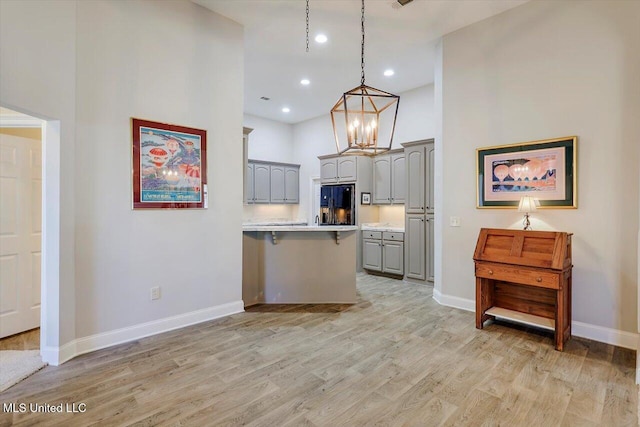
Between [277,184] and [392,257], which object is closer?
[392,257]

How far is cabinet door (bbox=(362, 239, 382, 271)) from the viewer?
5879 millimetres

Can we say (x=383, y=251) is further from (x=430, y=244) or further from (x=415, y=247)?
(x=430, y=244)

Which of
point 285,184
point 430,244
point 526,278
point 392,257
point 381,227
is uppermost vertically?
point 285,184

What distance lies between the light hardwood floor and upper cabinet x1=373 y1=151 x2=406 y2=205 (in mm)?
2896

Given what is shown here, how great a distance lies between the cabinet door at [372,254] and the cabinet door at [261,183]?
2.67 meters

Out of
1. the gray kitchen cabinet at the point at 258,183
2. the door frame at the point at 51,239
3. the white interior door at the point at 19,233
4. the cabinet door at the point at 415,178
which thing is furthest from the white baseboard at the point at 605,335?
the gray kitchen cabinet at the point at 258,183

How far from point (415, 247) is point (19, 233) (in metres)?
5.07

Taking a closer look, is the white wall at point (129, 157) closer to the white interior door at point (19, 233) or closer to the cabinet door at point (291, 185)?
the white interior door at point (19, 233)

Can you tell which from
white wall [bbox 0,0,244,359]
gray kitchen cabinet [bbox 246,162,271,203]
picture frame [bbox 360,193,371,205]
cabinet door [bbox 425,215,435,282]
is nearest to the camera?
white wall [bbox 0,0,244,359]

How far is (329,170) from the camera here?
6.83 metres

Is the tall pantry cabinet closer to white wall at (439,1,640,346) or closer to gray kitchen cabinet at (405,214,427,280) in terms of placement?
gray kitchen cabinet at (405,214,427,280)

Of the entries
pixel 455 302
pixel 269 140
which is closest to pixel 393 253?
pixel 455 302

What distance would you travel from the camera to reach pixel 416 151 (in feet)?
17.7

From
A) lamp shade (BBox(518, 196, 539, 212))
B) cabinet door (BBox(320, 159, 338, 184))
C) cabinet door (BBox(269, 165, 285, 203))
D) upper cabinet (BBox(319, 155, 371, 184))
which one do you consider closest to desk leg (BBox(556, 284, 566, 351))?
lamp shade (BBox(518, 196, 539, 212))
